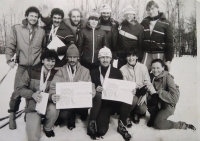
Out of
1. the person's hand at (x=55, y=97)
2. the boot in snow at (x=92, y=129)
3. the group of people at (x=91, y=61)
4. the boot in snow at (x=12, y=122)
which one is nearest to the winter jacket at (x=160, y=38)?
the group of people at (x=91, y=61)

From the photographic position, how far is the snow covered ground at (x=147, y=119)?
2250mm

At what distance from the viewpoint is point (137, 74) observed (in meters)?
2.30

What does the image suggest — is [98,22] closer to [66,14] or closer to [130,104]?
[66,14]

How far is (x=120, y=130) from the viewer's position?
7.46 feet

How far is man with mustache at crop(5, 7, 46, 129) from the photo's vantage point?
2.21 meters

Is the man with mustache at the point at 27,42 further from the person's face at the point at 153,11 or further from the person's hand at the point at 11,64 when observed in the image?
the person's face at the point at 153,11

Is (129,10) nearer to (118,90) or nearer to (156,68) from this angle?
(156,68)

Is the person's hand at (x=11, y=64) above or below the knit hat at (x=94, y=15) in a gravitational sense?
below

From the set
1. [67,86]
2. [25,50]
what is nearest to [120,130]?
[67,86]

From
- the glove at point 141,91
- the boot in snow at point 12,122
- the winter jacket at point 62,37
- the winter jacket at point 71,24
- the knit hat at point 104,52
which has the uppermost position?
the winter jacket at point 71,24

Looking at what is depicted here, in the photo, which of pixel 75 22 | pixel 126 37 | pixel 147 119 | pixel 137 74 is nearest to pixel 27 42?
pixel 75 22

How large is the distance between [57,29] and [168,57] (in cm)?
133

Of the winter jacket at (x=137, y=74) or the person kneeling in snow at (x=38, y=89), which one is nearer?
the person kneeling in snow at (x=38, y=89)

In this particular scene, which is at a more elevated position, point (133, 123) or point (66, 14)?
point (66, 14)
